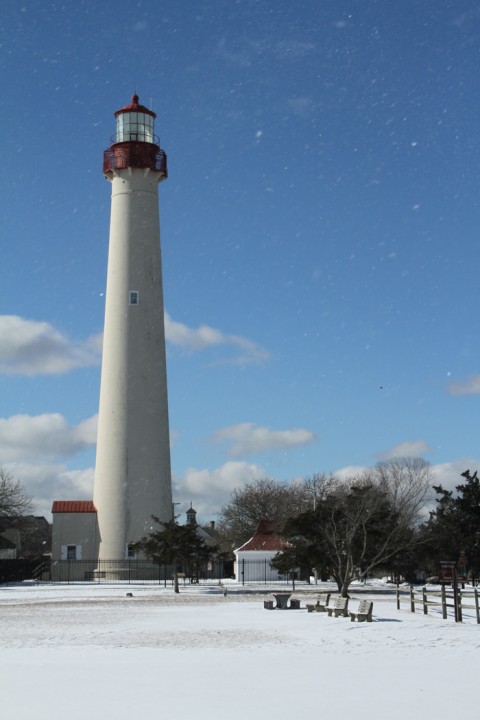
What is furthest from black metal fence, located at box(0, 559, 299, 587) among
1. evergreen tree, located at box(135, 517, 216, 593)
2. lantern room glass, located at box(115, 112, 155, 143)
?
lantern room glass, located at box(115, 112, 155, 143)

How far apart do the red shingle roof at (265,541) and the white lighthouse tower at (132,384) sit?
725 centimetres

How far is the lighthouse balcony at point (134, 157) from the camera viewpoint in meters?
57.3

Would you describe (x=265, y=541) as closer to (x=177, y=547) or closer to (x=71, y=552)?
(x=71, y=552)

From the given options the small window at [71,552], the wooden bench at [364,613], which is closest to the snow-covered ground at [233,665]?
the wooden bench at [364,613]

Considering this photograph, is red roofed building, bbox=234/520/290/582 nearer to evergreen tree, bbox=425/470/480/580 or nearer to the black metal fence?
the black metal fence

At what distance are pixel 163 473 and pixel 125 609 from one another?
72.8ft

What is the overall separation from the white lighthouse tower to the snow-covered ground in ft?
76.0

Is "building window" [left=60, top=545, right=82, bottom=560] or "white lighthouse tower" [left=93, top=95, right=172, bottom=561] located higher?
"white lighthouse tower" [left=93, top=95, right=172, bottom=561]

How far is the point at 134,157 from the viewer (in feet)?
188

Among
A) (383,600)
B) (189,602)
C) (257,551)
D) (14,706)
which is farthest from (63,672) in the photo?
(257,551)

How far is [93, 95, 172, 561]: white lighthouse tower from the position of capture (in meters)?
55.3

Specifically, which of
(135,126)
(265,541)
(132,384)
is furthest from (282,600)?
(135,126)

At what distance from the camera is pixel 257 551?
199ft

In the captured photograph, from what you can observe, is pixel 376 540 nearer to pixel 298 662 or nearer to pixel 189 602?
pixel 189 602
